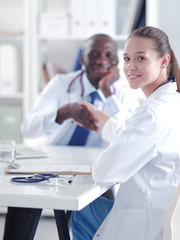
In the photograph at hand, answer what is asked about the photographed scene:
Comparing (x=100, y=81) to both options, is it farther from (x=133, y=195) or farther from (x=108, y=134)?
(x=133, y=195)

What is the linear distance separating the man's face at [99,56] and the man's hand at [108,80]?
32 mm

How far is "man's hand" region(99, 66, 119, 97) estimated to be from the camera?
100 inches

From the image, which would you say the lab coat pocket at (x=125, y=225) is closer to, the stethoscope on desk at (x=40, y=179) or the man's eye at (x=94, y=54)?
the stethoscope on desk at (x=40, y=179)

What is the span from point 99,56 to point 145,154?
4.89ft

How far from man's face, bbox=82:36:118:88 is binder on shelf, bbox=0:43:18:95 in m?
0.97

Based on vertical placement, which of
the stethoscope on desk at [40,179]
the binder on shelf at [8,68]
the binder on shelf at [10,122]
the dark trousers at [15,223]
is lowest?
the binder on shelf at [10,122]

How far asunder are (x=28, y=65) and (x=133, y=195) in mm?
2322

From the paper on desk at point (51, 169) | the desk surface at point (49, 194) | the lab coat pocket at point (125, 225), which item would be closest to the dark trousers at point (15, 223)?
the paper on desk at point (51, 169)

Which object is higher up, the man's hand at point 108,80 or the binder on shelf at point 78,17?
the binder on shelf at point 78,17

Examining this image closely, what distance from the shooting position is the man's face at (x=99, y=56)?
2.64 m

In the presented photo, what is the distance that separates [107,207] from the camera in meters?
1.65

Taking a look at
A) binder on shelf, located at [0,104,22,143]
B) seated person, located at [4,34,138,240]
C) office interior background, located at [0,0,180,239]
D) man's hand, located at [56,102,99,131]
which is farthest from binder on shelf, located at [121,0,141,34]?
man's hand, located at [56,102,99,131]

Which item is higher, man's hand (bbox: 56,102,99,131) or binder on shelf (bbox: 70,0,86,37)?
binder on shelf (bbox: 70,0,86,37)

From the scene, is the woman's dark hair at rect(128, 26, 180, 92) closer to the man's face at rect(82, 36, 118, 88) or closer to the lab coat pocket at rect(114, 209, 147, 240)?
the lab coat pocket at rect(114, 209, 147, 240)
